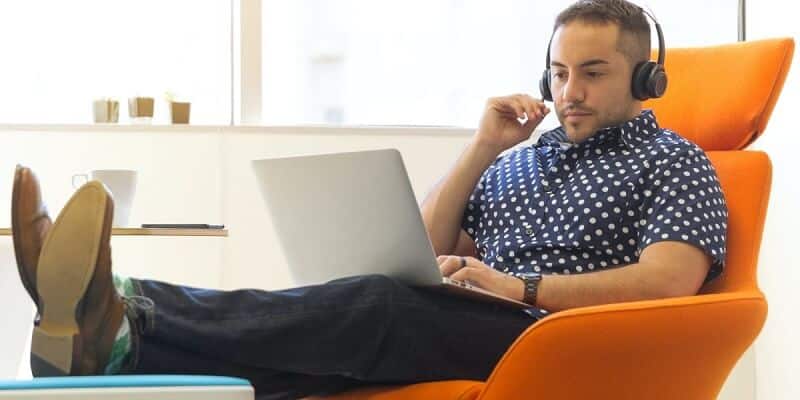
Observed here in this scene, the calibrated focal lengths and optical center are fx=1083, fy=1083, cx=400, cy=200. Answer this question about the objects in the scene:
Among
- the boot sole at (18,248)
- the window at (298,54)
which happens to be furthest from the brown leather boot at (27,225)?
the window at (298,54)

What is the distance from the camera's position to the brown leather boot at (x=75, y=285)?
134cm

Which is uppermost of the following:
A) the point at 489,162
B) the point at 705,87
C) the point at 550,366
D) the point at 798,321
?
the point at 705,87

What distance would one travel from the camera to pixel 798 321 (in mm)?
2963

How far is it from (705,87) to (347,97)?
1.38m

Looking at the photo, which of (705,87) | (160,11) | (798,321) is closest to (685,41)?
(798,321)

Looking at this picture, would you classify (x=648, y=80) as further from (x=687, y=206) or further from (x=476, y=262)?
(x=476, y=262)

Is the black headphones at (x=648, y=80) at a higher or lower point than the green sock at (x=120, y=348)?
higher

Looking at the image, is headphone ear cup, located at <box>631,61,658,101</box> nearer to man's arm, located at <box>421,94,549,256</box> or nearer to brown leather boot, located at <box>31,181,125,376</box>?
man's arm, located at <box>421,94,549,256</box>

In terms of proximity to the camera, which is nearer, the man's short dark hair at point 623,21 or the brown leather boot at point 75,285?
the brown leather boot at point 75,285

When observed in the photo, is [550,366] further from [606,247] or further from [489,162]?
[489,162]

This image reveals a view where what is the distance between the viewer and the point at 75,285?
1.34 meters

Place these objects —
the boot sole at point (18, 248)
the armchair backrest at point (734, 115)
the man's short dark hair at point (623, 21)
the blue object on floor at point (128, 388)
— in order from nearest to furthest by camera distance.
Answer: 1. the blue object on floor at point (128, 388)
2. the boot sole at point (18, 248)
3. the armchair backrest at point (734, 115)
4. the man's short dark hair at point (623, 21)

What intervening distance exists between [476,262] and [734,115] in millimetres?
602

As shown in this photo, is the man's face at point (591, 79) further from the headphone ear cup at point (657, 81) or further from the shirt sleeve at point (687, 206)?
the shirt sleeve at point (687, 206)
